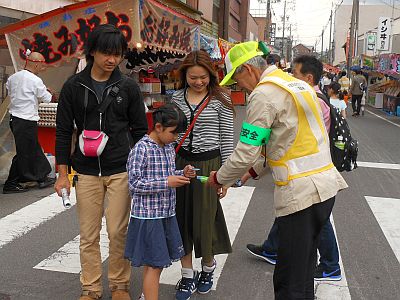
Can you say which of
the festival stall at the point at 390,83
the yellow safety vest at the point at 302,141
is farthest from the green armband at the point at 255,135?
the festival stall at the point at 390,83

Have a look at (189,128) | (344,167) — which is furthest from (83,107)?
(344,167)

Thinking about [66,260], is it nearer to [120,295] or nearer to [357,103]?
[120,295]

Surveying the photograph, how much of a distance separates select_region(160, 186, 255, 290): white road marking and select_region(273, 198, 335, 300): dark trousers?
1.19 metres

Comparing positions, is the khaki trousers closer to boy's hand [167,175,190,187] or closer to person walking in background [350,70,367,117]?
boy's hand [167,175,190,187]

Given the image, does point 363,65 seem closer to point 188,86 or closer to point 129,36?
point 129,36

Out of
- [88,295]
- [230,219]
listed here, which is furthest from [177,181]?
[230,219]

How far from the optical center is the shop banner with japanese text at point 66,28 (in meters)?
6.91

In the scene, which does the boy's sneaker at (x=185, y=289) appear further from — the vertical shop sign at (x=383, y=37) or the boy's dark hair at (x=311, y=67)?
the vertical shop sign at (x=383, y=37)

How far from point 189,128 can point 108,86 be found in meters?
0.64

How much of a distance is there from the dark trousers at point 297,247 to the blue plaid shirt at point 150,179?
2.74 ft

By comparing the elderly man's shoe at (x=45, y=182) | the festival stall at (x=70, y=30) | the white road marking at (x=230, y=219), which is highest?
the festival stall at (x=70, y=30)

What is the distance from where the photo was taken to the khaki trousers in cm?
332

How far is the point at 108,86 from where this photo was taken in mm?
3238

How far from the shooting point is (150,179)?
10.1 feet
